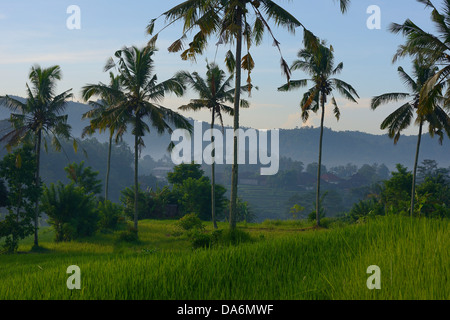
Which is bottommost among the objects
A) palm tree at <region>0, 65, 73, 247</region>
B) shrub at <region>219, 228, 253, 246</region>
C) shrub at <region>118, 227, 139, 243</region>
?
shrub at <region>118, 227, 139, 243</region>

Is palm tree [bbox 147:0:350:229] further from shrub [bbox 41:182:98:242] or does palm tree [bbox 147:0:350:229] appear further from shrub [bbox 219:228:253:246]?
shrub [bbox 41:182:98:242]

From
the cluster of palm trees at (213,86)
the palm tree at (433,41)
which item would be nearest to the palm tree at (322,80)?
the cluster of palm trees at (213,86)

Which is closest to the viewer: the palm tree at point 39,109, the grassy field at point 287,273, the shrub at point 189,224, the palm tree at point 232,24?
the grassy field at point 287,273

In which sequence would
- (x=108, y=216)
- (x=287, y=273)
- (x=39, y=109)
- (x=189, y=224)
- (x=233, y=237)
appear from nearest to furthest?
(x=287, y=273) < (x=233, y=237) < (x=39, y=109) < (x=189, y=224) < (x=108, y=216)

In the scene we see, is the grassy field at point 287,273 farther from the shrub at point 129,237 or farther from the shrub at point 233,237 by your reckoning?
the shrub at point 129,237

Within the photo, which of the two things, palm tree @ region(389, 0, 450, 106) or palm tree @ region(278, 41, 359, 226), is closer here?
palm tree @ region(389, 0, 450, 106)

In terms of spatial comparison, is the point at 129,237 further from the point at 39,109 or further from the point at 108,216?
the point at 39,109

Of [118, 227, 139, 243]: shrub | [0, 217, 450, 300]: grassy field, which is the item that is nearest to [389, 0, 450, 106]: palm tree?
[0, 217, 450, 300]: grassy field

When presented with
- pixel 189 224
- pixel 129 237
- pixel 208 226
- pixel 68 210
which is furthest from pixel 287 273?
pixel 208 226

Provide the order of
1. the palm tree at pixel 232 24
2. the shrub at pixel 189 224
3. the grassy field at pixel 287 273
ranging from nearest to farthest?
the grassy field at pixel 287 273
the palm tree at pixel 232 24
the shrub at pixel 189 224

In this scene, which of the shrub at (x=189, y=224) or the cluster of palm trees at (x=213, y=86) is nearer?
the cluster of palm trees at (x=213, y=86)

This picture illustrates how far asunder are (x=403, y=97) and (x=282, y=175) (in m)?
141

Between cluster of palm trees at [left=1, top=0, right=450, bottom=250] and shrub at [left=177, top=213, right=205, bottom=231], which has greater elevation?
cluster of palm trees at [left=1, top=0, right=450, bottom=250]

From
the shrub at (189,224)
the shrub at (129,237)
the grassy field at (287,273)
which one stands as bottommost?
the shrub at (129,237)
